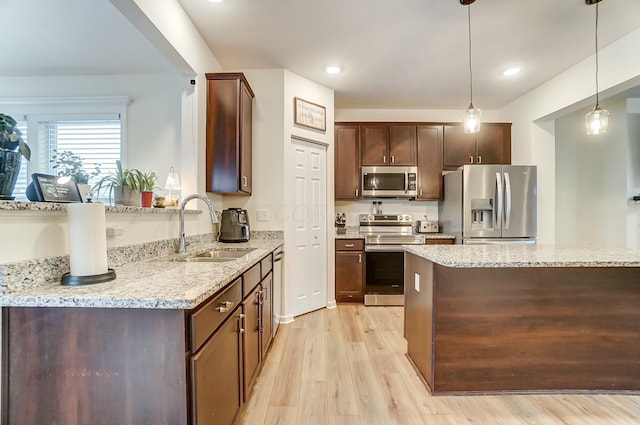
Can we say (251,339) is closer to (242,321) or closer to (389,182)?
(242,321)

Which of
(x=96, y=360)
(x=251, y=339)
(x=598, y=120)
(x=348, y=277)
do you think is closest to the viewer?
(x=96, y=360)

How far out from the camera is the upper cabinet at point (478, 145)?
159 inches

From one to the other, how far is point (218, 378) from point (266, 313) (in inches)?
40.0

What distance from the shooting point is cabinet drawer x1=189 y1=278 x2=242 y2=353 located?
3.26 ft

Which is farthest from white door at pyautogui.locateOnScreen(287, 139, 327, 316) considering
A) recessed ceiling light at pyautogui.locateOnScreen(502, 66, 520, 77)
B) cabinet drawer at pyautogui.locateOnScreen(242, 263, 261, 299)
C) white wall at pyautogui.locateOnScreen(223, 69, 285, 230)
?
recessed ceiling light at pyautogui.locateOnScreen(502, 66, 520, 77)

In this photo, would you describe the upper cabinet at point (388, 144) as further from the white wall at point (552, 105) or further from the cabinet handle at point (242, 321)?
the cabinet handle at point (242, 321)

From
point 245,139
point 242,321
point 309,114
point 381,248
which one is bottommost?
point 242,321

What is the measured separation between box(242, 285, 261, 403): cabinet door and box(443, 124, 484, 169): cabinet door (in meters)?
3.27

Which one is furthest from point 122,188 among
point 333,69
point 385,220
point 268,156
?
point 385,220

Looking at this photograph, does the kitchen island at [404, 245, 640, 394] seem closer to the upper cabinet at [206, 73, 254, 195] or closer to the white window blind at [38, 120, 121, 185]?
the upper cabinet at [206, 73, 254, 195]

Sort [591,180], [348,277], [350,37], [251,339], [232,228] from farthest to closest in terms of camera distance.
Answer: [591,180] → [348,277] → [232,228] → [350,37] → [251,339]

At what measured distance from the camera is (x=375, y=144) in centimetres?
399

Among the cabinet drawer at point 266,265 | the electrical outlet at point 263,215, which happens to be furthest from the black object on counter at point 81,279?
the electrical outlet at point 263,215

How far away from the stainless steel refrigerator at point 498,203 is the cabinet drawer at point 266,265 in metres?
2.39
